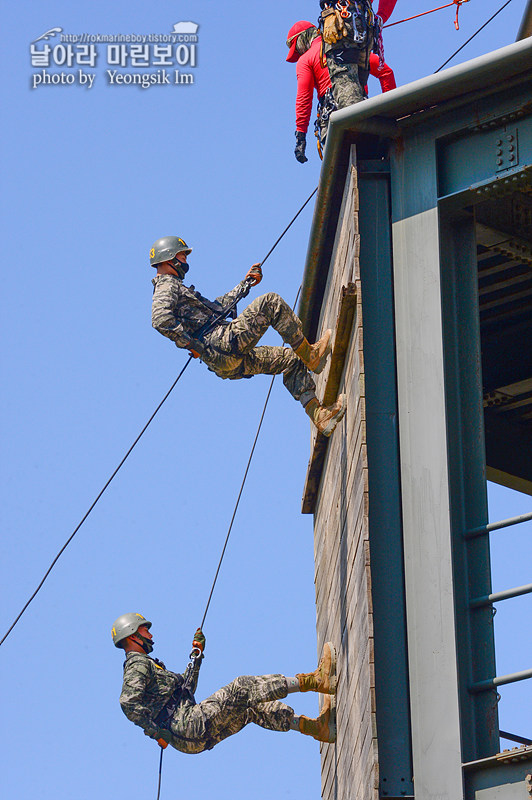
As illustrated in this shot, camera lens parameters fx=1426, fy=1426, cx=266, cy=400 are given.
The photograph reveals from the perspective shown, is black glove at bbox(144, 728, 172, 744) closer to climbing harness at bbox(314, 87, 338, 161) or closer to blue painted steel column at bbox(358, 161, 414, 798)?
blue painted steel column at bbox(358, 161, 414, 798)

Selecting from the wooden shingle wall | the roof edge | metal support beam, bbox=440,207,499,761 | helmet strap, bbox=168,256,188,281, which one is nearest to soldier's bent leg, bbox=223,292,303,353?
the wooden shingle wall

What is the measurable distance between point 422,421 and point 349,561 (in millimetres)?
1956

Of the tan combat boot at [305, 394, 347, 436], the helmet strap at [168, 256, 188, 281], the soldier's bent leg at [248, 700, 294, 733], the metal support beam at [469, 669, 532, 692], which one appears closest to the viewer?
the metal support beam at [469, 669, 532, 692]

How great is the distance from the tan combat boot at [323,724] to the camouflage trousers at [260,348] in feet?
10.0

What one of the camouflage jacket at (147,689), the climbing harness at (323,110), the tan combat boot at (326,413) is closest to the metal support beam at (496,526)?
the tan combat boot at (326,413)

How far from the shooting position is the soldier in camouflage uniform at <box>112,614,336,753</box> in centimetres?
1409

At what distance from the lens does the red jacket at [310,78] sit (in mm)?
17375

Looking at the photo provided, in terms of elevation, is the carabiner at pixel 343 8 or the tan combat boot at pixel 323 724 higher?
the carabiner at pixel 343 8

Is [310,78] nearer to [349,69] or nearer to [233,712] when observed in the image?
[349,69]

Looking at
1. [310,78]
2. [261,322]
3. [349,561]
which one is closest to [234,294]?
[261,322]

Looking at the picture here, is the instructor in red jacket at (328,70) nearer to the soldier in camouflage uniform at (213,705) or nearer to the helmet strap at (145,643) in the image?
the helmet strap at (145,643)

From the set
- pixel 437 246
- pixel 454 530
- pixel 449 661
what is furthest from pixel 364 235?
pixel 449 661

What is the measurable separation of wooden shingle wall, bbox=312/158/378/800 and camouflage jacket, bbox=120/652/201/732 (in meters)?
1.68

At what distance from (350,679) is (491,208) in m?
4.30
